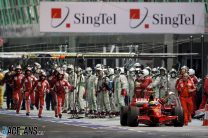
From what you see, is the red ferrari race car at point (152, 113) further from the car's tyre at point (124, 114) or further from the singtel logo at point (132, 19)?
the singtel logo at point (132, 19)

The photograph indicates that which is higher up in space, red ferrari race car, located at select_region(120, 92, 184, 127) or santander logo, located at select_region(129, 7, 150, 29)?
santander logo, located at select_region(129, 7, 150, 29)

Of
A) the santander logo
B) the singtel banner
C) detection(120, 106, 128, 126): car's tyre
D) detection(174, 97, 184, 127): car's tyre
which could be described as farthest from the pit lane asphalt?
the santander logo

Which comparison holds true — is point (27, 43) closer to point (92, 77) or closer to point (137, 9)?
point (137, 9)

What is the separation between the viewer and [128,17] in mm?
41062

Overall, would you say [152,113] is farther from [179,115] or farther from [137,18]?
[137,18]

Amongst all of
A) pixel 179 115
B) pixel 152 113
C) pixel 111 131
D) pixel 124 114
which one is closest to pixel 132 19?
pixel 124 114

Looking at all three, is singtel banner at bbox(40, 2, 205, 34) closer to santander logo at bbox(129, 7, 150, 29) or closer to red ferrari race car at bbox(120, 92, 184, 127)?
santander logo at bbox(129, 7, 150, 29)

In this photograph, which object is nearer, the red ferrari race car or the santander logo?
the red ferrari race car

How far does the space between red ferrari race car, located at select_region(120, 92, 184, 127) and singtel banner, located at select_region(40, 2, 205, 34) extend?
16620 mm

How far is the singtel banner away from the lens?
4019cm

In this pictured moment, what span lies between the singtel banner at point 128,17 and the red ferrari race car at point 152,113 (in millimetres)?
16620

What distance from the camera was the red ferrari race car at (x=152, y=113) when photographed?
916 inches

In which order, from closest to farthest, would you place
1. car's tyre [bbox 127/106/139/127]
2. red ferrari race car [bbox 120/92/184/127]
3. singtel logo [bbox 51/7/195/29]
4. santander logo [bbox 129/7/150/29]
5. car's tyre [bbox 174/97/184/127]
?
car's tyre [bbox 127/106/139/127]
red ferrari race car [bbox 120/92/184/127]
car's tyre [bbox 174/97/184/127]
singtel logo [bbox 51/7/195/29]
santander logo [bbox 129/7/150/29]

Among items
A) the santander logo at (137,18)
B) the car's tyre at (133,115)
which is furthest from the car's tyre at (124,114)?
the santander logo at (137,18)
